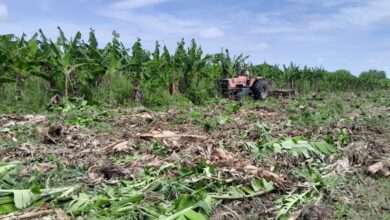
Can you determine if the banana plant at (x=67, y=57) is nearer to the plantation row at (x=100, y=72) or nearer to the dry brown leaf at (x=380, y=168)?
the plantation row at (x=100, y=72)

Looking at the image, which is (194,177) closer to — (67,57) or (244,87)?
(67,57)

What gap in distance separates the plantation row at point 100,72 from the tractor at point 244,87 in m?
0.91

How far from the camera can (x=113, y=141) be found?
275 inches

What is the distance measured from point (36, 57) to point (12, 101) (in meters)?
1.66

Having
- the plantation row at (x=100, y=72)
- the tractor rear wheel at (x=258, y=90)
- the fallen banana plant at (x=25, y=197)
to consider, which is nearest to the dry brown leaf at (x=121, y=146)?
the fallen banana plant at (x=25, y=197)

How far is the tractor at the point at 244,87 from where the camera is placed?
19219mm

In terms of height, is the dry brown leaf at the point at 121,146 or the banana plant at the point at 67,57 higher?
the banana plant at the point at 67,57

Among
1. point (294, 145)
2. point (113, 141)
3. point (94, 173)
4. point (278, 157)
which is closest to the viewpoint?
point (94, 173)

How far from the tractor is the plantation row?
914 mm

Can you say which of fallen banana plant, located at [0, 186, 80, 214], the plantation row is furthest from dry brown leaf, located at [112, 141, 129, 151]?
the plantation row

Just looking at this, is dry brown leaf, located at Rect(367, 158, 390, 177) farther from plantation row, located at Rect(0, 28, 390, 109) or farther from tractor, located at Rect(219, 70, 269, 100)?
tractor, located at Rect(219, 70, 269, 100)

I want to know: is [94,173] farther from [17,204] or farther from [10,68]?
[10,68]

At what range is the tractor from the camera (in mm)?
19219

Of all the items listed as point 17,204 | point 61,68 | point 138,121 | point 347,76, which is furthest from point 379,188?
point 347,76
